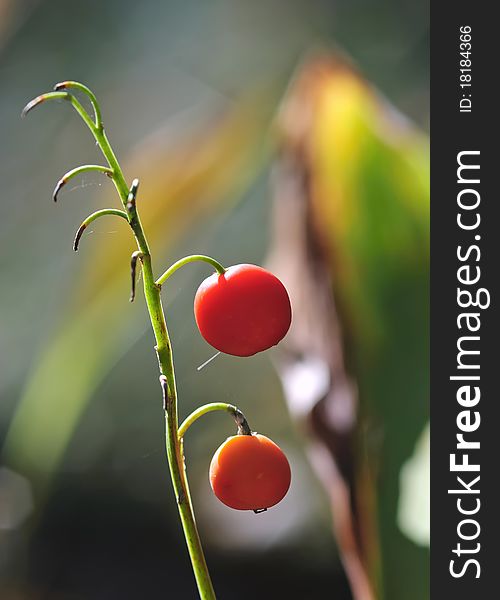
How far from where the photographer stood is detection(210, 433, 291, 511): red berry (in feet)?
1.15

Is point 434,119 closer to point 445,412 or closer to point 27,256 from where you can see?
point 445,412

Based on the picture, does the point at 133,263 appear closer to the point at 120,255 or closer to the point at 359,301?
the point at 359,301

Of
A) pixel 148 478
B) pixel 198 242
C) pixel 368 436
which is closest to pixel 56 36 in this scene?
pixel 198 242

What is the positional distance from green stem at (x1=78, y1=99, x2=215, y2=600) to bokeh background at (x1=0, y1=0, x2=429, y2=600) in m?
0.11

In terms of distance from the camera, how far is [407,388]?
2.14 feet

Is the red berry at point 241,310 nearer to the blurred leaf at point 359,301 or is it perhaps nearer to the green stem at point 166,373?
the green stem at point 166,373

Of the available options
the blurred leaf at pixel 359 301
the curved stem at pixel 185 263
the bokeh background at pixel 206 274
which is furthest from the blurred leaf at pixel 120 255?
the curved stem at pixel 185 263

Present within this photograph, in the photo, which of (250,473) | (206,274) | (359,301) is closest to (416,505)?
(359,301)

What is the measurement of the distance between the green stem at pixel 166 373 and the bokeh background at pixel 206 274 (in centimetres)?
11

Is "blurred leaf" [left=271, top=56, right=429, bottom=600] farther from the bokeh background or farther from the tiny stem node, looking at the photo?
the tiny stem node

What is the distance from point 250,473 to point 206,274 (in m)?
0.96

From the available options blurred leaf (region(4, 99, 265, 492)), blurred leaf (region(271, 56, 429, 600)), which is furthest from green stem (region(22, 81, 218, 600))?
blurred leaf (region(4, 99, 265, 492))

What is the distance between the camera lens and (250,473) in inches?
13.8

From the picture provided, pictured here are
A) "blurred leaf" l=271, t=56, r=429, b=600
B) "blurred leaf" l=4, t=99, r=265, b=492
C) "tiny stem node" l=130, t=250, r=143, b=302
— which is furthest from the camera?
"blurred leaf" l=4, t=99, r=265, b=492
